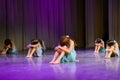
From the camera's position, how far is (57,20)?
16422mm

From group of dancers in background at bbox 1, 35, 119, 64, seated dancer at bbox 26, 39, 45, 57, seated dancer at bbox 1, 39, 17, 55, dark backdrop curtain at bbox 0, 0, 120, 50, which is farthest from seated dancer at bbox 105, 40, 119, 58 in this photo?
dark backdrop curtain at bbox 0, 0, 120, 50

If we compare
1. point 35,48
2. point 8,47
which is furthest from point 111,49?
point 8,47

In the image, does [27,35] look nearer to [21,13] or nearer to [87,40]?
[21,13]

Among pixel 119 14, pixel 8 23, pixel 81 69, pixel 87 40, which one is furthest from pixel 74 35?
pixel 81 69

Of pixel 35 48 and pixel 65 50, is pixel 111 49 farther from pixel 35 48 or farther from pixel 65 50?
pixel 35 48

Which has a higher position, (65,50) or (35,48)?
(65,50)

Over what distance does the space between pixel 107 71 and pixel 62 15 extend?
9.51 meters

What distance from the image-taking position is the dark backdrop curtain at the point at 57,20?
15258 mm

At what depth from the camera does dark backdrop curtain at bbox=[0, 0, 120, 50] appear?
15.3 metres

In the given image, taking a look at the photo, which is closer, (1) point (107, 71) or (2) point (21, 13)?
(1) point (107, 71)

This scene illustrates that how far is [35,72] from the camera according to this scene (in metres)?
7.30

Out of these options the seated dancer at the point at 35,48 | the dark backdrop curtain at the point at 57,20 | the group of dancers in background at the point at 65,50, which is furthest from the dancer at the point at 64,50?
the dark backdrop curtain at the point at 57,20

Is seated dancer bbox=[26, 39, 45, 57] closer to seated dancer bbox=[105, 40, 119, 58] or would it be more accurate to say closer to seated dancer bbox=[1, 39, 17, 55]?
seated dancer bbox=[1, 39, 17, 55]

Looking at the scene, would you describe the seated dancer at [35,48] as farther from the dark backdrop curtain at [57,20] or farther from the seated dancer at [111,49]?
the dark backdrop curtain at [57,20]
